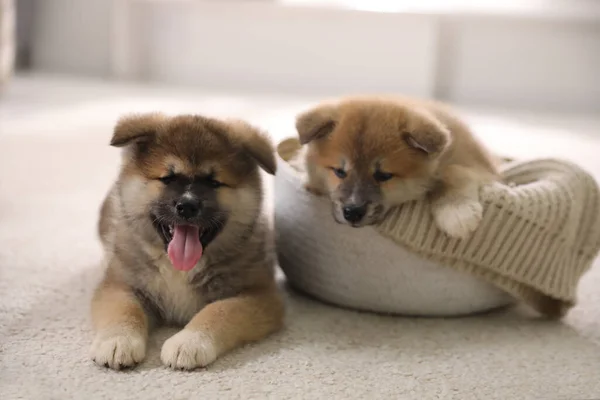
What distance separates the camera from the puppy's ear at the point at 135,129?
148cm

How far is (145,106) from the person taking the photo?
380 cm

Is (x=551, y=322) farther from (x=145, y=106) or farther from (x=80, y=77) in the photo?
(x=80, y=77)

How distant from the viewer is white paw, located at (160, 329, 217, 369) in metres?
1.35

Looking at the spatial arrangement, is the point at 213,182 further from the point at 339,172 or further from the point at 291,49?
the point at 291,49

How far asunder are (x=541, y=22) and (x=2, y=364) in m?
3.71

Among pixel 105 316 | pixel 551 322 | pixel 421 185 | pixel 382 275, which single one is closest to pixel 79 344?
pixel 105 316

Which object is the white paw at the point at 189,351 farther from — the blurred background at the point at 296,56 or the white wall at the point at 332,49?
the white wall at the point at 332,49

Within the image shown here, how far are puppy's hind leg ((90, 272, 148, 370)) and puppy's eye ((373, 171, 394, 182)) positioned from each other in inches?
22.1

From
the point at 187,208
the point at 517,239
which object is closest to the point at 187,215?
the point at 187,208

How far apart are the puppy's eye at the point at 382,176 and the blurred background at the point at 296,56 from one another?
6.82 feet

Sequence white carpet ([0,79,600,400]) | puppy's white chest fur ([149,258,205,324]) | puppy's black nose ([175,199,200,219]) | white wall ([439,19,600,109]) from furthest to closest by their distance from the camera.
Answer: white wall ([439,19,600,109]), puppy's white chest fur ([149,258,205,324]), puppy's black nose ([175,199,200,219]), white carpet ([0,79,600,400])

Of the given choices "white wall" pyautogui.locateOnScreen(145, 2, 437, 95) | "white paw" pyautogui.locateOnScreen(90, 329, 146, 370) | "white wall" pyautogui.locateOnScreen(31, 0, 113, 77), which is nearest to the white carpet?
"white paw" pyautogui.locateOnScreen(90, 329, 146, 370)

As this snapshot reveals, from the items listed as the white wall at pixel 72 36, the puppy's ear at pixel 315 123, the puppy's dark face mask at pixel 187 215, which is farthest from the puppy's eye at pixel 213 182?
the white wall at pixel 72 36

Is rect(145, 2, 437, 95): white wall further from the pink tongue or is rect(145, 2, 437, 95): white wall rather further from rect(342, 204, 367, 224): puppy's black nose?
the pink tongue
